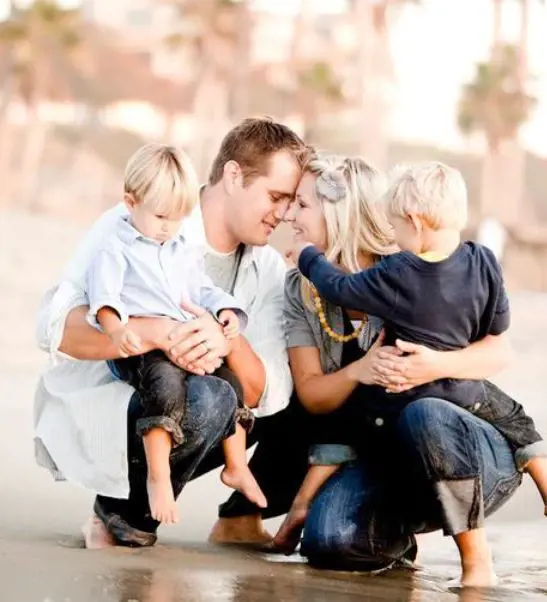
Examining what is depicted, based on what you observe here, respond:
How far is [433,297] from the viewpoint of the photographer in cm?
408

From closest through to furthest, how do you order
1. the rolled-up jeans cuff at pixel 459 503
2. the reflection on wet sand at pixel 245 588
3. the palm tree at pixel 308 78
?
the reflection on wet sand at pixel 245 588 → the rolled-up jeans cuff at pixel 459 503 → the palm tree at pixel 308 78

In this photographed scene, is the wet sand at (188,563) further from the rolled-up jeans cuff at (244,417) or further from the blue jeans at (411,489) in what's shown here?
the rolled-up jeans cuff at (244,417)

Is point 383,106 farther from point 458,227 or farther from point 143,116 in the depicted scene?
point 458,227

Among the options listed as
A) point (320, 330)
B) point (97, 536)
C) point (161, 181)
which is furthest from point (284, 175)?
point (97, 536)

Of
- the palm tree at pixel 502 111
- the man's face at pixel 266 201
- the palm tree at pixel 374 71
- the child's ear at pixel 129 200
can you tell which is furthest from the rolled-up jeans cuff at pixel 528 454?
the palm tree at pixel 502 111

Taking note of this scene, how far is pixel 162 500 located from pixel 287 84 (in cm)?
3079

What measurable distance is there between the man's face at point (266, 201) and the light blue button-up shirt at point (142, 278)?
0.38 metres

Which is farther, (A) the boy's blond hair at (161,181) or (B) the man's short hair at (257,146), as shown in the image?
(B) the man's short hair at (257,146)

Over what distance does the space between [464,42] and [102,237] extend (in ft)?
103

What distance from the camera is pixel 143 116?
34.5 meters

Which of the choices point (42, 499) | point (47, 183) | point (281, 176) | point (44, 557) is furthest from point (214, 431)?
point (47, 183)

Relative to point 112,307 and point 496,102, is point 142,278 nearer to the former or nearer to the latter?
point 112,307

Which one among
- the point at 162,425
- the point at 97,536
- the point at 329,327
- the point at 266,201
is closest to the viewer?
the point at 162,425

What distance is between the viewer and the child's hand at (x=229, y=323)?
429cm
